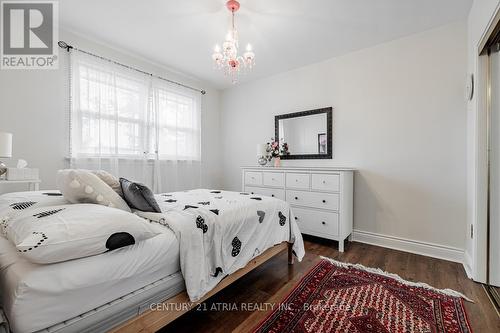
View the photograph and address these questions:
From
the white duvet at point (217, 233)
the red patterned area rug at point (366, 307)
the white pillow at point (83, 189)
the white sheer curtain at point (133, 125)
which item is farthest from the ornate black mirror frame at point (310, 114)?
the white pillow at point (83, 189)

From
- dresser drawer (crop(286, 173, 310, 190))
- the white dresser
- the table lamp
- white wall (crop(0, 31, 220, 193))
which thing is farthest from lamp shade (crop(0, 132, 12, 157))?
dresser drawer (crop(286, 173, 310, 190))

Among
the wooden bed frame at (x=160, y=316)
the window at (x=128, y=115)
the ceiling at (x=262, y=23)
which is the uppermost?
the ceiling at (x=262, y=23)

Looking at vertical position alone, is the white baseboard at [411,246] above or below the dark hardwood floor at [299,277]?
above

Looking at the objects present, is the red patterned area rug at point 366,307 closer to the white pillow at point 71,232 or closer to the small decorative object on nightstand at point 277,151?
the white pillow at point 71,232

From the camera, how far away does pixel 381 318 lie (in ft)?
4.88

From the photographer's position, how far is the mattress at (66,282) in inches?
30.3

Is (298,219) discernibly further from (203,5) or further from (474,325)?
(203,5)

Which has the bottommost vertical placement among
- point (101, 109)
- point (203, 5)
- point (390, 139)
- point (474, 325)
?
point (474, 325)

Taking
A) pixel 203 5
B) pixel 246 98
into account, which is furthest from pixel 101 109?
pixel 246 98

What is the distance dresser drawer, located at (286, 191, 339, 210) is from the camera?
108 inches

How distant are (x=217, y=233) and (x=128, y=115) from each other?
251 centimetres

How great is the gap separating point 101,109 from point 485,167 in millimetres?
4042

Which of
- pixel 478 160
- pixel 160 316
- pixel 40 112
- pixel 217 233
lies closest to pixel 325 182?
pixel 478 160

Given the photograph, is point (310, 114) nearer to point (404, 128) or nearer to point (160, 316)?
point (404, 128)
